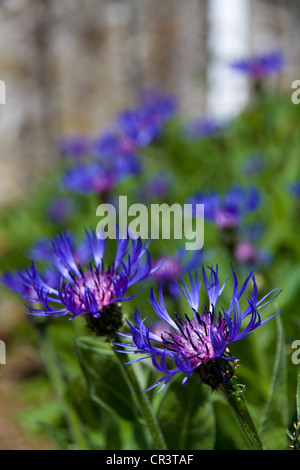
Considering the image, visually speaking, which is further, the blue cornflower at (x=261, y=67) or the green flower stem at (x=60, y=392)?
the blue cornflower at (x=261, y=67)

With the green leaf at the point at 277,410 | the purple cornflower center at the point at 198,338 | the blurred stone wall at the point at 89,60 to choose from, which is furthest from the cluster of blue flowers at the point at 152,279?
the blurred stone wall at the point at 89,60

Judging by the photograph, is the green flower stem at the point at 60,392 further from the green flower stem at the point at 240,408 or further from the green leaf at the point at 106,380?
the green flower stem at the point at 240,408

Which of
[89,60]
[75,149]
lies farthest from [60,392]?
[89,60]

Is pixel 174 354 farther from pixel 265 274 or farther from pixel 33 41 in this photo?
pixel 33 41

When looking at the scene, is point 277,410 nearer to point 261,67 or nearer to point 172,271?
point 172,271

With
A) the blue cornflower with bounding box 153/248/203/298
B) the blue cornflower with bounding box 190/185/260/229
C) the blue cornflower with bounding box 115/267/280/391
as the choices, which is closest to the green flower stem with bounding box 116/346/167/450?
the blue cornflower with bounding box 115/267/280/391

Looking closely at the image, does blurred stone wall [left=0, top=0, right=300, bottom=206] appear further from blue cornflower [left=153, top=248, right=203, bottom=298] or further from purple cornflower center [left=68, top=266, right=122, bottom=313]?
purple cornflower center [left=68, top=266, right=122, bottom=313]
